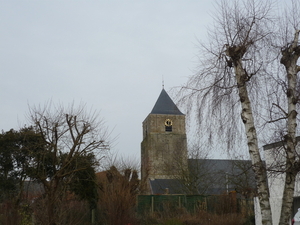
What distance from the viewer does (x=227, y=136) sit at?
6.84 meters

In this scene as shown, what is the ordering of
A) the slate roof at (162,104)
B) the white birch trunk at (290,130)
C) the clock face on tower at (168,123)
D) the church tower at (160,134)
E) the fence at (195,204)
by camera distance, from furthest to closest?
the slate roof at (162,104), the clock face on tower at (168,123), the church tower at (160,134), the fence at (195,204), the white birch trunk at (290,130)

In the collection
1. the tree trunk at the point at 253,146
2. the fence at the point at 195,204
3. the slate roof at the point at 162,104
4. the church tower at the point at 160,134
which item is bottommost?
the fence at the point at 195,204

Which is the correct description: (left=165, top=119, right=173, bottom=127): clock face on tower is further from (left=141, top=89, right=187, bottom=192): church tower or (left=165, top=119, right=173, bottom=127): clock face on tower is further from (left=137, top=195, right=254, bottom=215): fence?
(left=137, top=195, right=254, bottom=215): fence

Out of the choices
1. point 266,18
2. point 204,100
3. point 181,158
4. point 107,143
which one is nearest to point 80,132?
point 107,143

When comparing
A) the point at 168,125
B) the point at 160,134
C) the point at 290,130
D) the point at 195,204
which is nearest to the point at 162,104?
the point at 168,125

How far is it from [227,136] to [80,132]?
25.0 feet

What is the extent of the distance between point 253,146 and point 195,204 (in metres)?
13.6

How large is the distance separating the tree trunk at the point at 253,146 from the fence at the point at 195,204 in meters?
11.3

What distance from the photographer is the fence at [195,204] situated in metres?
18.3

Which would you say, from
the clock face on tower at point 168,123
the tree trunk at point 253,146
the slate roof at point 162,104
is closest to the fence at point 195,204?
the tree trunk at point 253,146

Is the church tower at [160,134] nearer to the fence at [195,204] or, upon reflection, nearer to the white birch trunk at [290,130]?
the fence at [195,204]

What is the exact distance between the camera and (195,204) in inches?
778

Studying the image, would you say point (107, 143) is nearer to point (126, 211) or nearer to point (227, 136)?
point (126, 211)

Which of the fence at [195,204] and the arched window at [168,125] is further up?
the arched window at [168,125]
